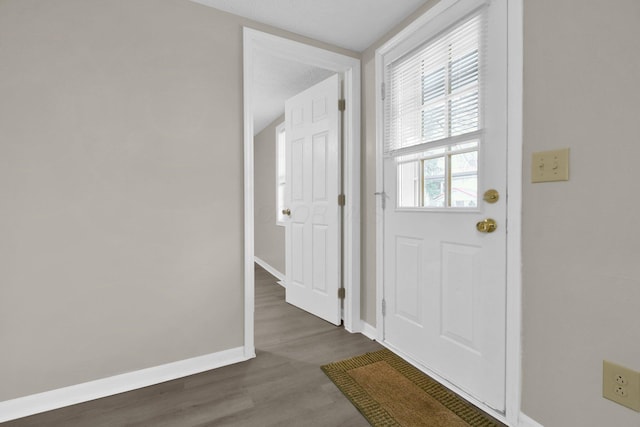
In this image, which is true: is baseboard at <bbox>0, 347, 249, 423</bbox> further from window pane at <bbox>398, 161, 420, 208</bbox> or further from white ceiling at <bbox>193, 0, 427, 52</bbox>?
white ceiling at <bbox>193, 0, 427, 52</bbox>

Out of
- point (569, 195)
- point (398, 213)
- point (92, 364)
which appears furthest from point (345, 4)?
point (92, 364)

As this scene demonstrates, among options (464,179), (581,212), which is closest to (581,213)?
(581,212)

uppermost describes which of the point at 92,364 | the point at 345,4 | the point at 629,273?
the point at 345,4

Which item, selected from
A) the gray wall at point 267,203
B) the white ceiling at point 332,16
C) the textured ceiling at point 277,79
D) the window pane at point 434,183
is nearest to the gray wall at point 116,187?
the white ceiling at point 332,16

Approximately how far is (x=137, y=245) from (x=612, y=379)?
2.35m

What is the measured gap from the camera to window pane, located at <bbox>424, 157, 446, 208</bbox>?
6.06 feet

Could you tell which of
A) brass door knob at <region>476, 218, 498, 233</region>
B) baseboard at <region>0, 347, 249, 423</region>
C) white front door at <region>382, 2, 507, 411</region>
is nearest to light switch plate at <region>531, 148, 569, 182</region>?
white front door at <region>382, 2, 507, 411</region>

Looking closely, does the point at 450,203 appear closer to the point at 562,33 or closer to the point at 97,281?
the point at 562,33

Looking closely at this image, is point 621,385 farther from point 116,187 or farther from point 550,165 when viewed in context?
point 116,187

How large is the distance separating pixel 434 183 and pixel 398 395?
127 cm

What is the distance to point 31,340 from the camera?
1.58 m

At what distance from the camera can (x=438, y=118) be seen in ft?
6.06

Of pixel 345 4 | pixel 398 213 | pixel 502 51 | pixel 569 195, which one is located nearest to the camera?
pixel 569 195

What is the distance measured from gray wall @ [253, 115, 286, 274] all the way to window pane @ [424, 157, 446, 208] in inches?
113
